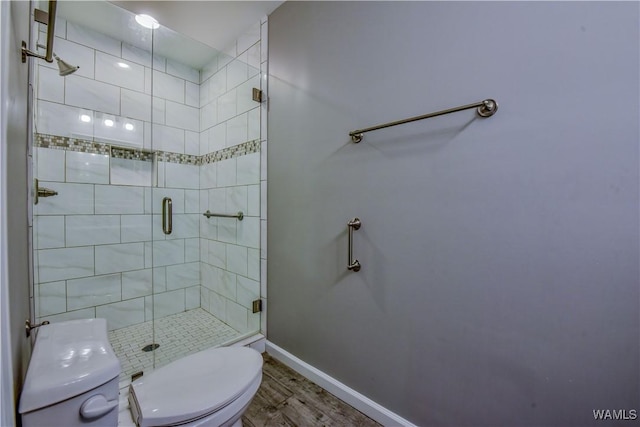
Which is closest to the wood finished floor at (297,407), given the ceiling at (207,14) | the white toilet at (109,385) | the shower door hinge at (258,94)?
the white toilet at (109,385)

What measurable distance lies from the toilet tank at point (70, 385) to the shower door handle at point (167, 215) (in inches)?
55.5

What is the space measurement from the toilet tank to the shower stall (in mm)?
915

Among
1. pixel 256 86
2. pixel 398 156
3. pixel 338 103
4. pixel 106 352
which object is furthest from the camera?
pixel 256 86

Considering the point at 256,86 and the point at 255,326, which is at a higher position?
the point at 256,86

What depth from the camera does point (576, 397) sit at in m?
0.86

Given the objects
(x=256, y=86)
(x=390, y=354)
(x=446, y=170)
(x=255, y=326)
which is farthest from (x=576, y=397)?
(x=256, y=86)

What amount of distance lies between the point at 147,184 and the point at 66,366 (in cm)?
175

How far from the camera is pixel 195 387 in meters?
0.98

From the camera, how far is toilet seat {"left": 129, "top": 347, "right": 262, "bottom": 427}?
2.88ft

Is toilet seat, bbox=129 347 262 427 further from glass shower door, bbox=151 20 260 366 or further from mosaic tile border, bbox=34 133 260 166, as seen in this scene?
mosaic tile border, bbox=34 133 260 166

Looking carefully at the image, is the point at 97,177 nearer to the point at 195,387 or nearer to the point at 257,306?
the point at 257,306

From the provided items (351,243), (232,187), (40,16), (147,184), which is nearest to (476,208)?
(351,243)

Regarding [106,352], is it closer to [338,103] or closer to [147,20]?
[338,103]

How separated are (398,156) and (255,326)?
159 cm
